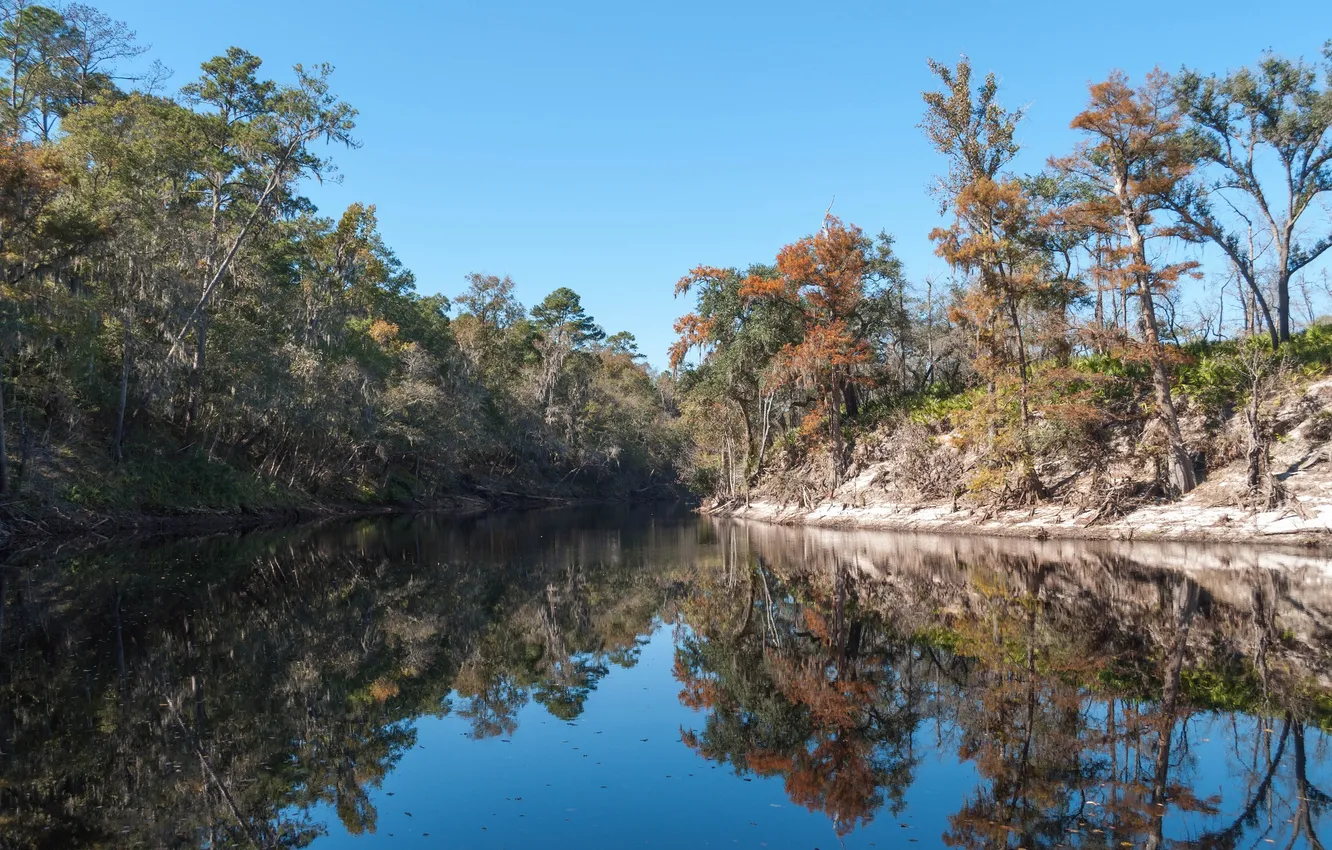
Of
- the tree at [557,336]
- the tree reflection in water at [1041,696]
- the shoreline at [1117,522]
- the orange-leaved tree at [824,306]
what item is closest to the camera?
the tree reflection in water at [1041,696]

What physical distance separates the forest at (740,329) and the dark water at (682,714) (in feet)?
30.7

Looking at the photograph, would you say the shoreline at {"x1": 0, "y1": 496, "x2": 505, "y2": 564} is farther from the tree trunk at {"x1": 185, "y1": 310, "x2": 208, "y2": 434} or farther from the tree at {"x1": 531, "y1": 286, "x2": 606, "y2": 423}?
the tree at {"x1": 531, "y1": 286, "x2": 606, "y2": 423}

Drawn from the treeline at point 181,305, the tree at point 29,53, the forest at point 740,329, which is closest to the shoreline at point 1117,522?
the forest at point 740,329

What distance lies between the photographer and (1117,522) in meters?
22.1

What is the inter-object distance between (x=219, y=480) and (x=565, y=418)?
27615 millimetres

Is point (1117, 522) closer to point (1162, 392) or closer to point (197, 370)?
point (1162, 392)

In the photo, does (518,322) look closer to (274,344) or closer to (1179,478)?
(274,344)

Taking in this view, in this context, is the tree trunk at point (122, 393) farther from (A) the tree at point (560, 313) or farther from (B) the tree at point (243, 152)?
(A) the tree at point (560, 313)

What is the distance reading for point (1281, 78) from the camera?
2506 cm

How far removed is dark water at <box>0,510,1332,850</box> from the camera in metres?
5.54

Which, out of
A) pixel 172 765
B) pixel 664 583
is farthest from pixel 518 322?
pixel 172 765

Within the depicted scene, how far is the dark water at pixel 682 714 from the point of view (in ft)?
18.2

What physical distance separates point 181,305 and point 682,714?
→ 28.2m

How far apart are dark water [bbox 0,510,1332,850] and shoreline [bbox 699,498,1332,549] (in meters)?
3.25
